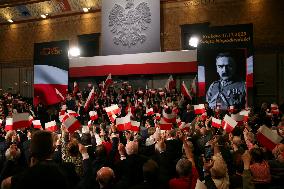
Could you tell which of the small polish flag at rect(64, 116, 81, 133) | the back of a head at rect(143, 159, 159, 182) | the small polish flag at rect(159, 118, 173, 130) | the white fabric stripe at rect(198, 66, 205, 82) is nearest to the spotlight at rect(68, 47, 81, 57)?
the white fabric stripe at rect(198, 66, 205, 82)

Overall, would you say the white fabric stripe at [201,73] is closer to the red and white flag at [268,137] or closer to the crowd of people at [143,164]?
the crowd of people at [143,164]

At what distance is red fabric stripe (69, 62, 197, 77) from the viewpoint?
19906 mm

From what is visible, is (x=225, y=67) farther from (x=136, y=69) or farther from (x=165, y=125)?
(x=136, y=69)

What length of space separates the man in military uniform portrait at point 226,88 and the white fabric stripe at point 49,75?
211 inches

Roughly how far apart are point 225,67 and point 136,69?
23.3 ft

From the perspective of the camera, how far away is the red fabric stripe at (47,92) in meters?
12.8

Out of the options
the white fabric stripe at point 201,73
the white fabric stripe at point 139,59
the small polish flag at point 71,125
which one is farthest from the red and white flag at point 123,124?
the white fabric stripe at point 139,59

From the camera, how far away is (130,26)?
22.6m

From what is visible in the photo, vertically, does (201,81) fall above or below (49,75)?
below

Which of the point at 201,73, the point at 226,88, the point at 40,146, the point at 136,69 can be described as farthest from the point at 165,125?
the point at 136,69

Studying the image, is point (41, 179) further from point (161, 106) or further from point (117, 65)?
point (117, 65)

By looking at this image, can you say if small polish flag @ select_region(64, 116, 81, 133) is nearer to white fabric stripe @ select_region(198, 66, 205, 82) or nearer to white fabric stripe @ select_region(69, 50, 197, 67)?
white fabric stripe @ select_region(198, 66, 205, 82)

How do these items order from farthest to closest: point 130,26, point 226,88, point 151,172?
point 130,26 → point 226,88 → point 151,172

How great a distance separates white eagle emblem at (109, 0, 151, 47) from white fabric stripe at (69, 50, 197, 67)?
48.3 inches
